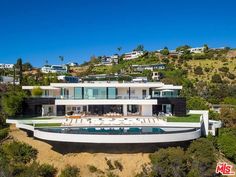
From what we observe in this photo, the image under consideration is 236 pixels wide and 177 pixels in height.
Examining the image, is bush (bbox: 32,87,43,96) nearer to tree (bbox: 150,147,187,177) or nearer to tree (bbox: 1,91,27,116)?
tree (bbox: 1,91,27,116)

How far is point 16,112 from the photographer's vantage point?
41406 mm

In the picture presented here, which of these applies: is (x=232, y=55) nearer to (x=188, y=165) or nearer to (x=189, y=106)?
(x=189, y=106)

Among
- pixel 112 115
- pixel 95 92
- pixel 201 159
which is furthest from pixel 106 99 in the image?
pixel 201 159

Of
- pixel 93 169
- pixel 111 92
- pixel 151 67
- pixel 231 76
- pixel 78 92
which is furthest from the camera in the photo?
pixel 151 67

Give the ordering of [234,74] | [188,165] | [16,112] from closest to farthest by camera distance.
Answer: [188,165]
[16,112]
[234,74]

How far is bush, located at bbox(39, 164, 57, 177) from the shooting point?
96.1 feet

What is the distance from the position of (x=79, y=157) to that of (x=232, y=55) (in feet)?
330

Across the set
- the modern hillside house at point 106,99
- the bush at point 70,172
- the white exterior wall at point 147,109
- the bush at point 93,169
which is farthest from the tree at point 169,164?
the white exterior wall at point 147,109

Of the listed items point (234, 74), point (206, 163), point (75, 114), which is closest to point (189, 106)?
point (75, 114)

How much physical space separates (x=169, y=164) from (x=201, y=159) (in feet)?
10.8

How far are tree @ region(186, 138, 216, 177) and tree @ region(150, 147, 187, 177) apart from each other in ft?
3.16

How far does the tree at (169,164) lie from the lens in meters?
28.1

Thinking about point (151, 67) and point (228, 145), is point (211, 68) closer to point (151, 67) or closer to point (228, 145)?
point (151, 67)

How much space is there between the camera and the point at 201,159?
29.9 meters
